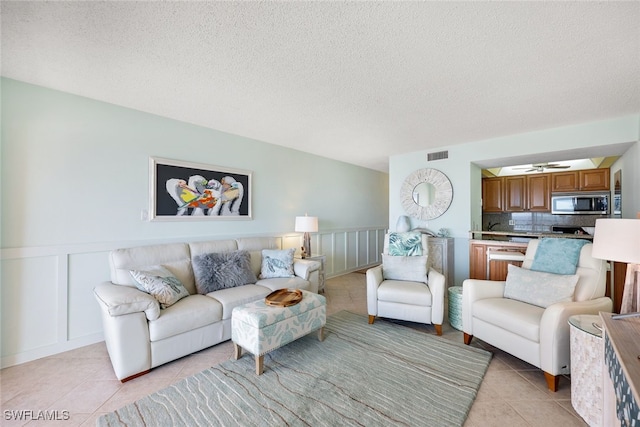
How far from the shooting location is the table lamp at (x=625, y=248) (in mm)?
1529

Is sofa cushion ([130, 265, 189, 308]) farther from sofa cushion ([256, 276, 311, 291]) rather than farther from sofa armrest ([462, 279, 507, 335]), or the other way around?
sofa armrest ([462, 279, 507, 335])

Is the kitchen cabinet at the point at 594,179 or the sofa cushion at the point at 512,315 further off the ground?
the kitchen cabinet at the point at 594,179

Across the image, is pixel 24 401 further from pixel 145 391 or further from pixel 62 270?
pixel 62 270

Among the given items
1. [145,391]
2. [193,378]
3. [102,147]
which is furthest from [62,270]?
[193,378]

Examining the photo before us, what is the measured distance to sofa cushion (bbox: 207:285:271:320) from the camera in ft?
8.13

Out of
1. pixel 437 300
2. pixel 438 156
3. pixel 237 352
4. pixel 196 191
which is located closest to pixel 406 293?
pixel 437 300

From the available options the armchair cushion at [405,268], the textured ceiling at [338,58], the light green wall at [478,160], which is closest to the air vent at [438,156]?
the light green wall at [478,160]

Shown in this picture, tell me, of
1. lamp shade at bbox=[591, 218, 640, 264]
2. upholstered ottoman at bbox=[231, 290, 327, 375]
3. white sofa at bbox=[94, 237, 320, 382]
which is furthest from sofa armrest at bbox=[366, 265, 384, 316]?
lamp shade at bbox=[591, 218, 640, 264]

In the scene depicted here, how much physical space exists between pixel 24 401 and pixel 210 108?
2.74 metres

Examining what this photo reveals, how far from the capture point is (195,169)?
3225mm

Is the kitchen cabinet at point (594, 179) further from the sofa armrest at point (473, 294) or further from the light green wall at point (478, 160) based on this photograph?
the sofa armrest at point (473, 294)

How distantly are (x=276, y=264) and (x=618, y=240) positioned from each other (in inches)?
117

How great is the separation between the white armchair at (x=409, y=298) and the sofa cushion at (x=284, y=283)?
83 centimetres

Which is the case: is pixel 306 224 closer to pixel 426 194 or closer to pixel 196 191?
pixel 196 191
